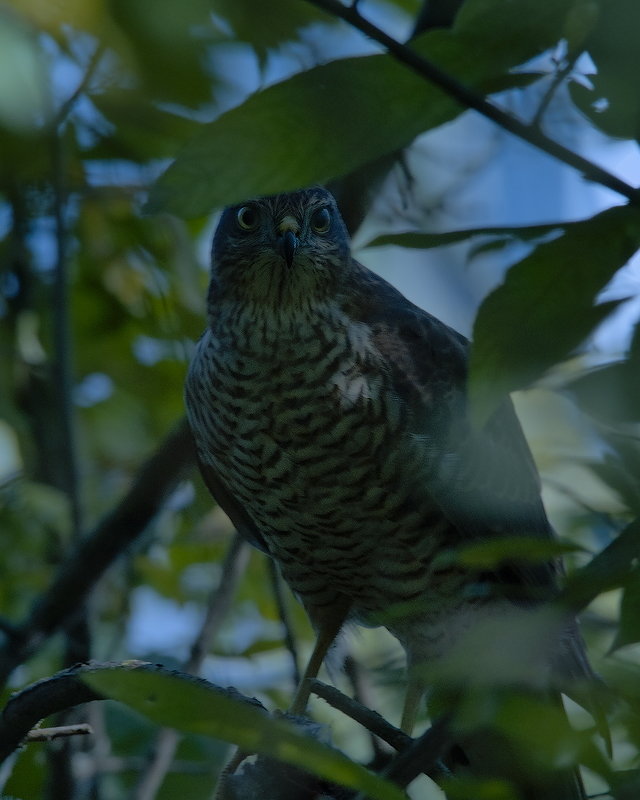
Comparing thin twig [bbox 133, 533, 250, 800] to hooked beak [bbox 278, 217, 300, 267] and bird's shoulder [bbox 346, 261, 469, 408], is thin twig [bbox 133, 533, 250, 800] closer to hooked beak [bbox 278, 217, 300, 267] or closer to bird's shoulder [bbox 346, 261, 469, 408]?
bird's shoulder [bbox 346, 261, 469, 408]

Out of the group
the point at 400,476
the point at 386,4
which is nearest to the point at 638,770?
the point at 400,476

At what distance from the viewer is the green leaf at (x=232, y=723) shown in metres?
1.01

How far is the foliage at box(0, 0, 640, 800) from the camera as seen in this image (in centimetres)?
111

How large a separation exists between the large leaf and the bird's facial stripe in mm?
2107

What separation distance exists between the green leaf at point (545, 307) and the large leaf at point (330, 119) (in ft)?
0.81

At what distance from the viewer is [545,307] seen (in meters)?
1.20

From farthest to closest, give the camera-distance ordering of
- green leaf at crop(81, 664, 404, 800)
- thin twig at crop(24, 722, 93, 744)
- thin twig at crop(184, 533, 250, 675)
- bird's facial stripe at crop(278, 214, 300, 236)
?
thin twig at crop(184, 533, 250, 675)
bird's facial stripe at crop(278, 214, 300, 236)
thin twig at crop(24, 722, 93, 744)
green leaf at crop(81, 664, 404, 800)

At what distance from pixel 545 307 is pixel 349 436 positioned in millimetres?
2046

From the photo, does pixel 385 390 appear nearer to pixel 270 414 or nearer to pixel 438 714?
pixel 270 414

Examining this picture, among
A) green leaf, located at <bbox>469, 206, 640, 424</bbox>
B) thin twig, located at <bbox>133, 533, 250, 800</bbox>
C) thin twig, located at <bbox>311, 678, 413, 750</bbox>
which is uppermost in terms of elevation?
green leaf, located at <bbox>469, 206, 640, 424</bbox>

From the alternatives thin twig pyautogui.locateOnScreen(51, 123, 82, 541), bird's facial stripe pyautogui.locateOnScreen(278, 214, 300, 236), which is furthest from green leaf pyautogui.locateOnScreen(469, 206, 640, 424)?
thin twig pyautogui.locateOnScreen(51, 123, 82, 541)

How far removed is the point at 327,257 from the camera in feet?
11.5

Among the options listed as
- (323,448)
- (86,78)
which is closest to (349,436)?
(323,448)

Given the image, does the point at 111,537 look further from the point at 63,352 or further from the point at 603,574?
the point at 603,574
